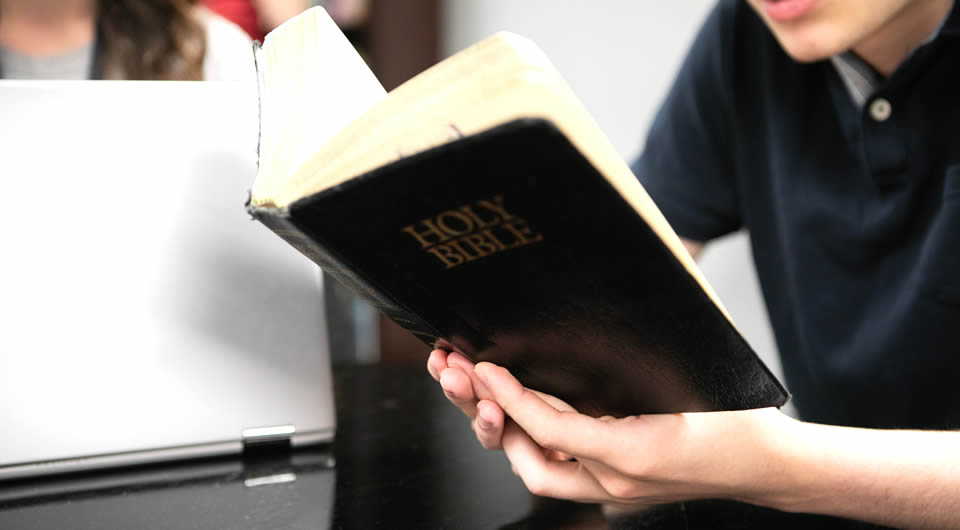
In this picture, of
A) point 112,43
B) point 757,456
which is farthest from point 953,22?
point 112,43

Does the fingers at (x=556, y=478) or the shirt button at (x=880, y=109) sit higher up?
the shirt button at (x=880, y=109)

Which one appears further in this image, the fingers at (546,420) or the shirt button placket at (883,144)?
the shirt button placket at (883,144)

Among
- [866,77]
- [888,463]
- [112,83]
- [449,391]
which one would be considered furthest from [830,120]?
[112,83]

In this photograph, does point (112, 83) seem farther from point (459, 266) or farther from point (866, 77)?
point (866, 77)

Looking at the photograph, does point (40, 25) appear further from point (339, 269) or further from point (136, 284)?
point (339, 269)

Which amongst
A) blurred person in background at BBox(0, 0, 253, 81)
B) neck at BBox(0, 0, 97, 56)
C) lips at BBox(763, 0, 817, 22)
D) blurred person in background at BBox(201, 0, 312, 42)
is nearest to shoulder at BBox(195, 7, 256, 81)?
blurred person in background at BBox(0, 0, 253, 81)

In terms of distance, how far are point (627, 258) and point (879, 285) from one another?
0.57 metres

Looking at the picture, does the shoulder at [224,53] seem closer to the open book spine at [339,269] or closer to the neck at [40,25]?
the neck at [40,25]

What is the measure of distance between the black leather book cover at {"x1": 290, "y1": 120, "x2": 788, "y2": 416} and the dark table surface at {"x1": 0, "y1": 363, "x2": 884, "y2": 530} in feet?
0.40

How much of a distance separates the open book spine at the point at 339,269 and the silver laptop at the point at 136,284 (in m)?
0.16

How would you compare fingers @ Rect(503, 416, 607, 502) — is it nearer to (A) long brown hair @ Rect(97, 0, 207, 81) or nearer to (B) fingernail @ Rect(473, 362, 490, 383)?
(B) fingernail @ Rect(473, 362, 490, 383)

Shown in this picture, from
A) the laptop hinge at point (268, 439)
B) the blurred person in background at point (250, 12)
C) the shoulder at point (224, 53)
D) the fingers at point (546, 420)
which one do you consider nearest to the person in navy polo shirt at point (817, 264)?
the fingers at point (546, 420)

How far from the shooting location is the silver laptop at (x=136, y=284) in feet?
1.49

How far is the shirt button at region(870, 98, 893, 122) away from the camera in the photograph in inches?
26.4
